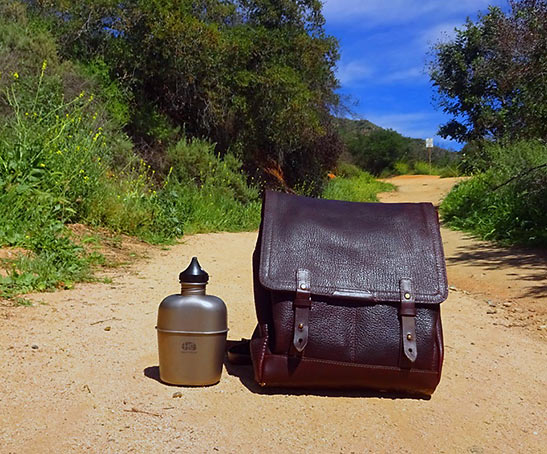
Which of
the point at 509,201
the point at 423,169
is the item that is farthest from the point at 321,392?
the point at 423,169

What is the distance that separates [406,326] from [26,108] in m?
6.83

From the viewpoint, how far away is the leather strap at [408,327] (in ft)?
8.78

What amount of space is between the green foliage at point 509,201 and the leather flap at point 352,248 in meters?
5.16

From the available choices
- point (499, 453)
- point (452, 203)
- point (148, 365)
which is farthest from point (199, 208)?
point (499, 453)

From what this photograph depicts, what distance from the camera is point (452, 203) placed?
13133 mm

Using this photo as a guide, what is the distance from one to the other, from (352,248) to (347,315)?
0.33 metres

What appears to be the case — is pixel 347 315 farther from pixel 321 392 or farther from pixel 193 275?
pixel 193 275

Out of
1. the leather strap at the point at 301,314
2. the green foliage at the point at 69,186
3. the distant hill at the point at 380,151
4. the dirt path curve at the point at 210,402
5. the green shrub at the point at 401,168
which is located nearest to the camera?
the dirt path curve at the point at 210,402

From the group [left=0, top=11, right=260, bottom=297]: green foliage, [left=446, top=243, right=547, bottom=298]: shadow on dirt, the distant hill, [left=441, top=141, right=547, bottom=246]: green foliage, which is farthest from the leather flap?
the distant hill

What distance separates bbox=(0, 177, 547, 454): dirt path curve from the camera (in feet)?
7.70

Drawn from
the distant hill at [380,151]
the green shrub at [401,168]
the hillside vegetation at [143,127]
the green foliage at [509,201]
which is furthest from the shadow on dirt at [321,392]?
the distant hill at [380,151]

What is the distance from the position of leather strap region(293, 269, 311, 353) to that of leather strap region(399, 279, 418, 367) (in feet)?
1.34

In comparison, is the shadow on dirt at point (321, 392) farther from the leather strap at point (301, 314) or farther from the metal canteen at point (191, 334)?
the leather strap at point (301, 314)

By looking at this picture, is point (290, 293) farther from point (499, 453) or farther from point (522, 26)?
point (522, 26)
